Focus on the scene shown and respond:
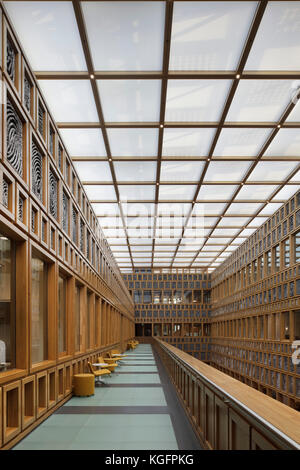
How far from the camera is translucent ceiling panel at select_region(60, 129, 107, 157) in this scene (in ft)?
40.3

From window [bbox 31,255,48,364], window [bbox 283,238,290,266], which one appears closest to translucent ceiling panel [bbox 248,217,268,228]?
window [bbox 283,238,290,266]

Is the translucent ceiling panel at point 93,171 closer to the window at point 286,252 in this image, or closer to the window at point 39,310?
the window at point 39,310

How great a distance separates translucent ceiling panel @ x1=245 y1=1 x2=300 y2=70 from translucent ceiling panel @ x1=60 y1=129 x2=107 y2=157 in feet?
15.1

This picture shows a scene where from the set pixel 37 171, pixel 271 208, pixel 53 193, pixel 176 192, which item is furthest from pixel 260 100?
pixel 271 208

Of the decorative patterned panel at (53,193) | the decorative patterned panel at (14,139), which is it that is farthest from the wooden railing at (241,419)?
the decorative patterned panel at (53,193)

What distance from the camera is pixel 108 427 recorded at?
7.20 metres

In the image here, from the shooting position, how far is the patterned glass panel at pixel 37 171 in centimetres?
755

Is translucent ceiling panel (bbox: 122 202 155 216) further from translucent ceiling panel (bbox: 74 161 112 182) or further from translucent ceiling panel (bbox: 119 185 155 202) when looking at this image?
translucent ceiling panel (bbox: 74 161 112 182)

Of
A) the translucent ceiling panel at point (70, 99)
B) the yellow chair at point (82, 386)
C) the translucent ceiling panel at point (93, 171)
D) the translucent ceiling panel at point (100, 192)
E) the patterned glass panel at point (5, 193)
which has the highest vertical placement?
the translucent ceiling panel at point (70, 99)

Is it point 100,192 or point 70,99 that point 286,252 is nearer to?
point 100,192

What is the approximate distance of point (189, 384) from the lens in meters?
7.59

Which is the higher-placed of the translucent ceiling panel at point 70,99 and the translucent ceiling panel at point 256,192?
the translucent ceiling panel at point 70,99

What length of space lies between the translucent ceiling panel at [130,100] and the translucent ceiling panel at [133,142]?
26.5 inches

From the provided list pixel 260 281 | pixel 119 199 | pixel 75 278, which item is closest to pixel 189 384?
pixel 75 278
